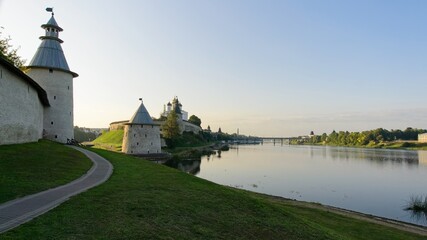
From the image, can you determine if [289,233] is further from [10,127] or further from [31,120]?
[31,120]

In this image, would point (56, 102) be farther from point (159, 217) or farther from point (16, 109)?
point (159, 217)

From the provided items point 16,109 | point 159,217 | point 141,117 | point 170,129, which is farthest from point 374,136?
point 159,217

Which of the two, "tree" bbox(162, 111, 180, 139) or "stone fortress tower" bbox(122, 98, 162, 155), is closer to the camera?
"stone fortress tower" bbox(122, 98, 162, 155)

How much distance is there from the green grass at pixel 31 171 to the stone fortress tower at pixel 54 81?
12.8m

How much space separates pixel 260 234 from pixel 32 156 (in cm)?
1187

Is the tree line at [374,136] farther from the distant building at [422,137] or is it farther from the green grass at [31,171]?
the green grass at [31,171]

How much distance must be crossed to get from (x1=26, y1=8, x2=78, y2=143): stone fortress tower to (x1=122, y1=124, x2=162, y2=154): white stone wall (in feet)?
39.4

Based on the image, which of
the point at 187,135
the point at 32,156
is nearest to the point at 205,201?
the point at 32,156

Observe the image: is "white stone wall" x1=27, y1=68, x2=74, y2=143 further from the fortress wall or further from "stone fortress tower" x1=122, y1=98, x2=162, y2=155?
the fortress wall

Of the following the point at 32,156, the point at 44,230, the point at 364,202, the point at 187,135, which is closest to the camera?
the point at 44,230

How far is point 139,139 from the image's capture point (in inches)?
1596

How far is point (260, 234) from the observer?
24.4 feet

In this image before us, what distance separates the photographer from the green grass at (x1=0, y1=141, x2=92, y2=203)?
8648mm

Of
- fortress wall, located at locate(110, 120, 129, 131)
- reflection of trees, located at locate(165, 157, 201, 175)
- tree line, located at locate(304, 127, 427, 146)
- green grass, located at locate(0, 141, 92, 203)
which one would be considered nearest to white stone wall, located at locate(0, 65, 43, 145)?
green grass, located at locate(0, 141, 92, 203)
